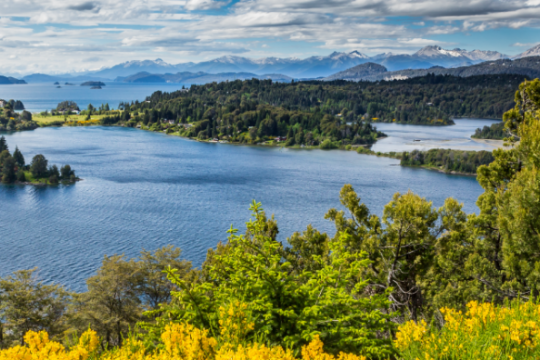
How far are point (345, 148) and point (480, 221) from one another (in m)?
73.5

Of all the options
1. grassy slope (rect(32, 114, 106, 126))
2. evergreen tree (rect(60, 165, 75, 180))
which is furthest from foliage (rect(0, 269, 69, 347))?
grassy slope (rect(32, 114, 106, 126))

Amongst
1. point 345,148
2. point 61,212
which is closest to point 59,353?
point 61,212

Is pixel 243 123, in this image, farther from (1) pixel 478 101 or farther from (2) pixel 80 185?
(1) pixel 478 101

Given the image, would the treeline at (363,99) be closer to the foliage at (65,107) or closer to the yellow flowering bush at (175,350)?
the foliage at (65,107)

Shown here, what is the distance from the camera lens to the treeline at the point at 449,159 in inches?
2389

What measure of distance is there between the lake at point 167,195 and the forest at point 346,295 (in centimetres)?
851

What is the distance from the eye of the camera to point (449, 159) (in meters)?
63.1

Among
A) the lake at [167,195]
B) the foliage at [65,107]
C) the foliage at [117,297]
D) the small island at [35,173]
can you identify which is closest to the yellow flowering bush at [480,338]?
the foliage at [117,297]

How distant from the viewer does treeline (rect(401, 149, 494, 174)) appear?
6069 cm

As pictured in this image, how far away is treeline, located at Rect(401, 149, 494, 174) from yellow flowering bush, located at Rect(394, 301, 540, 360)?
6212 centimetres

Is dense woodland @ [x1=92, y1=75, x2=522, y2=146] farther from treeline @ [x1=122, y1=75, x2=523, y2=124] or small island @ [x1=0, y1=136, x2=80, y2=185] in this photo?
small island @ [x1=0, y1=136, x2=80, y2=185]

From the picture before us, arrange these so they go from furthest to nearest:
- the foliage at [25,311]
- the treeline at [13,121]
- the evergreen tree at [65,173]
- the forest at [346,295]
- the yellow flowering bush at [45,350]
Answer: the treeline at [13,121], the evergreen tree at [65,173], the foliage at [25,311], the forest at [346,295], the yellow flowering bush at [45,350]

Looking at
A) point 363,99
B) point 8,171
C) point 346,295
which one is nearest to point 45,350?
point 346,295

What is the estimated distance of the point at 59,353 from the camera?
306 cm
